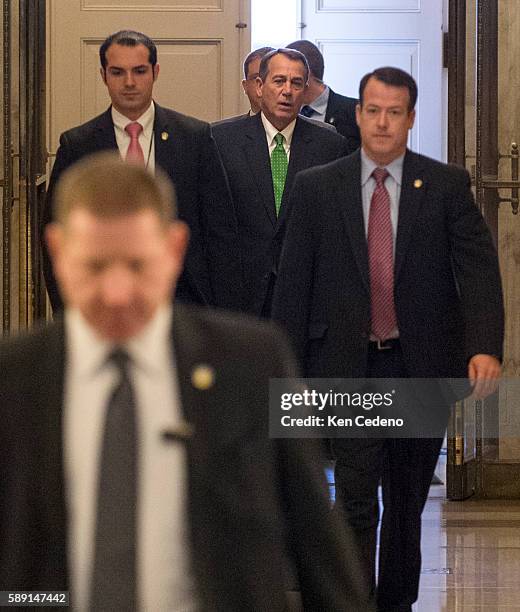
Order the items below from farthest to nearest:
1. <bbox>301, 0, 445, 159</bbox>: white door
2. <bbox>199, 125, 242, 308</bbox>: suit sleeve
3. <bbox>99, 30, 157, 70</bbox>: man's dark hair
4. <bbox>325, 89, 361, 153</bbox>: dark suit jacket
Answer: <bbox>301, 0, 445, 159</bbox>: white door
<bbox>325, 89, 361, 153</bbox>: dark suit jacket
<bbox>199, 125, 242, 308</bbox>: suit sleeve
<bbox>99, 30, 157, 70</bbox>: man's dark hair

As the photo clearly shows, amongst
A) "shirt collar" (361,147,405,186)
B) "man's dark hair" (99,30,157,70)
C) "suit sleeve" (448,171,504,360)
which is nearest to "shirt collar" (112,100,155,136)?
"man's dark hair" (99,30,157,70)

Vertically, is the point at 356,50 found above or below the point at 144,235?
above

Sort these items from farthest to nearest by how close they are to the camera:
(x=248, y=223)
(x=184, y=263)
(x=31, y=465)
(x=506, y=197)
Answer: (x=506, y=197), (x=248, y=223), (x=184, y=263), (x=31, y=465)

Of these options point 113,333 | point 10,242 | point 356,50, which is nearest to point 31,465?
point 113,333

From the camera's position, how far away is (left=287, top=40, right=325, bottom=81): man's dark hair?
194 inches

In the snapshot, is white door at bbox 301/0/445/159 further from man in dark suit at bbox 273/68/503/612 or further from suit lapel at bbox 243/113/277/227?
man in dark suit at bbox 273/68/503/612

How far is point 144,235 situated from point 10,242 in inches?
124

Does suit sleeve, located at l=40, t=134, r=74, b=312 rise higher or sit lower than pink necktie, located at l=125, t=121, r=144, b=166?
lower

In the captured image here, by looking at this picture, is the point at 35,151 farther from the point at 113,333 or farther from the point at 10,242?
the point at 113,333

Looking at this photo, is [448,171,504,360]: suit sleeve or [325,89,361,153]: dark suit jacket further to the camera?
[325,89,361,153]: dark suit jacket

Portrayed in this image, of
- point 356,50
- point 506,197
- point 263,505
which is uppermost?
point 356,50

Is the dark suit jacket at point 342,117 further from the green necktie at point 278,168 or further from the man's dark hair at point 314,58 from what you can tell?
the green necktie at point 278,168

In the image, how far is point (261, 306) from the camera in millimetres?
4418

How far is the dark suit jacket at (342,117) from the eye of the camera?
474cm
